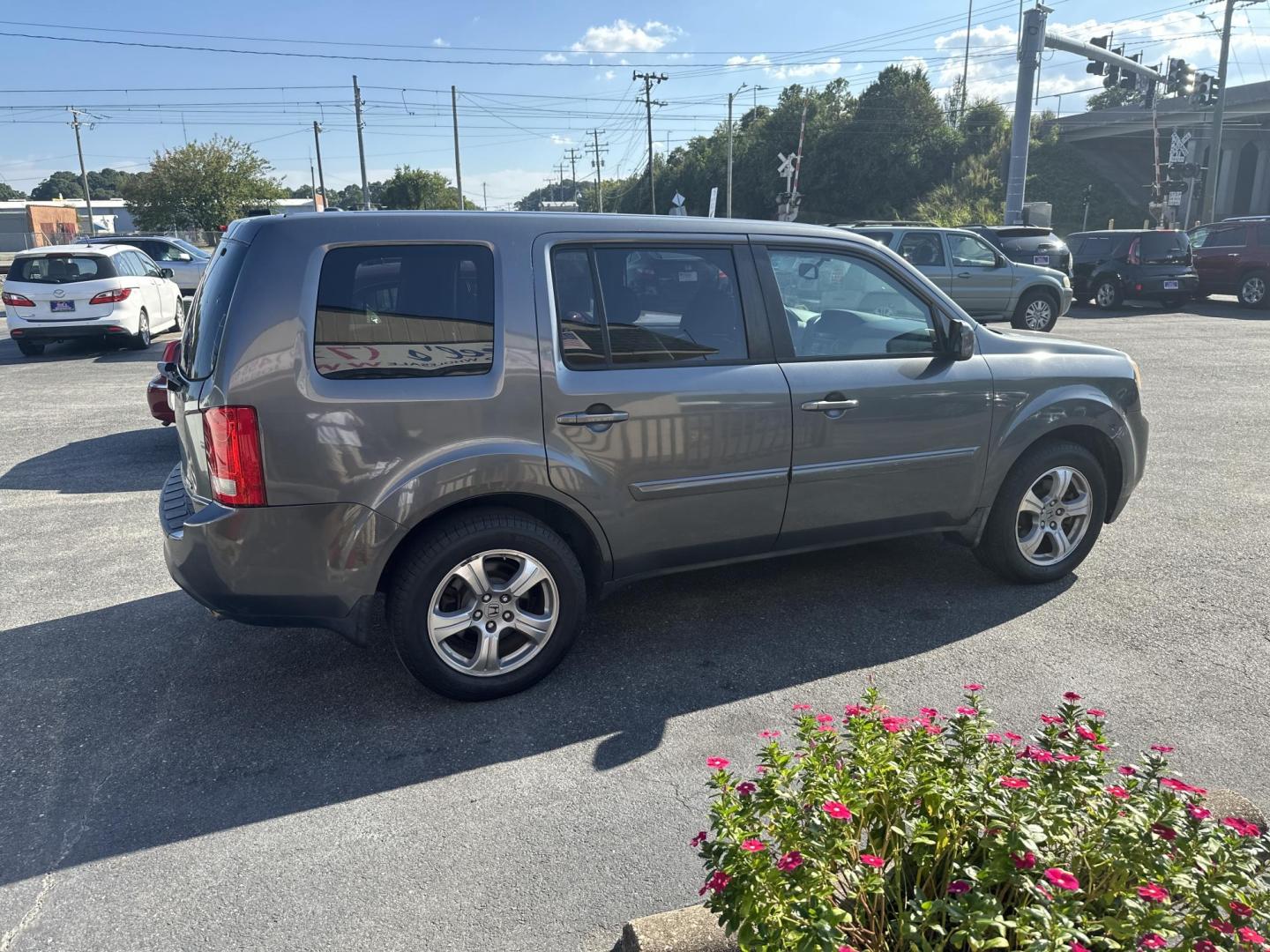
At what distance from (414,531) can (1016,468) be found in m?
3.00

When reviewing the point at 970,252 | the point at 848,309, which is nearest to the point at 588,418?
the point at 848,309

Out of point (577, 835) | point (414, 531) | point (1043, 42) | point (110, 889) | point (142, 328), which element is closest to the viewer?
point (110, 889)

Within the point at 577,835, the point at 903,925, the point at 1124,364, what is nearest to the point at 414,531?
the point at 577,835

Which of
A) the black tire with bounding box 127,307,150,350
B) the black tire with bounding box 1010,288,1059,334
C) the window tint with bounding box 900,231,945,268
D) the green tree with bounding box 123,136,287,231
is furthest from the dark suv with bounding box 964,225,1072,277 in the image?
the green tree with bounding box 123,136,287,231

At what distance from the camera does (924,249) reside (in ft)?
51.5

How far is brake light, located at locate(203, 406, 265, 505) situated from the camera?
3340 millimetres

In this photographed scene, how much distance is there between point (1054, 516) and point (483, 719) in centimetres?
312

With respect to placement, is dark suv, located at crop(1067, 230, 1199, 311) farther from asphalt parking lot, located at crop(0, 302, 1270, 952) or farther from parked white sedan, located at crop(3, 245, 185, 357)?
parked white sedan, located at crop(3, 245, 185, 357)

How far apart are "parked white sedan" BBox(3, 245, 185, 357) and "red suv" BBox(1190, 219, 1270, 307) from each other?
21270 mm

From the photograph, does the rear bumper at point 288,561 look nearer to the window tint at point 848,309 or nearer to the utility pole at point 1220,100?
the window tint at point 848,309

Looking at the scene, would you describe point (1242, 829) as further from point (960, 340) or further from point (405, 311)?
point (405, 311)

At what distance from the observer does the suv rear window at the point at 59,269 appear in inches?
534

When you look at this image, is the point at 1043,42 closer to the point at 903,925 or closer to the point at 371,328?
the point at 371,328

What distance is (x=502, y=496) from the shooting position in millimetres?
3752
